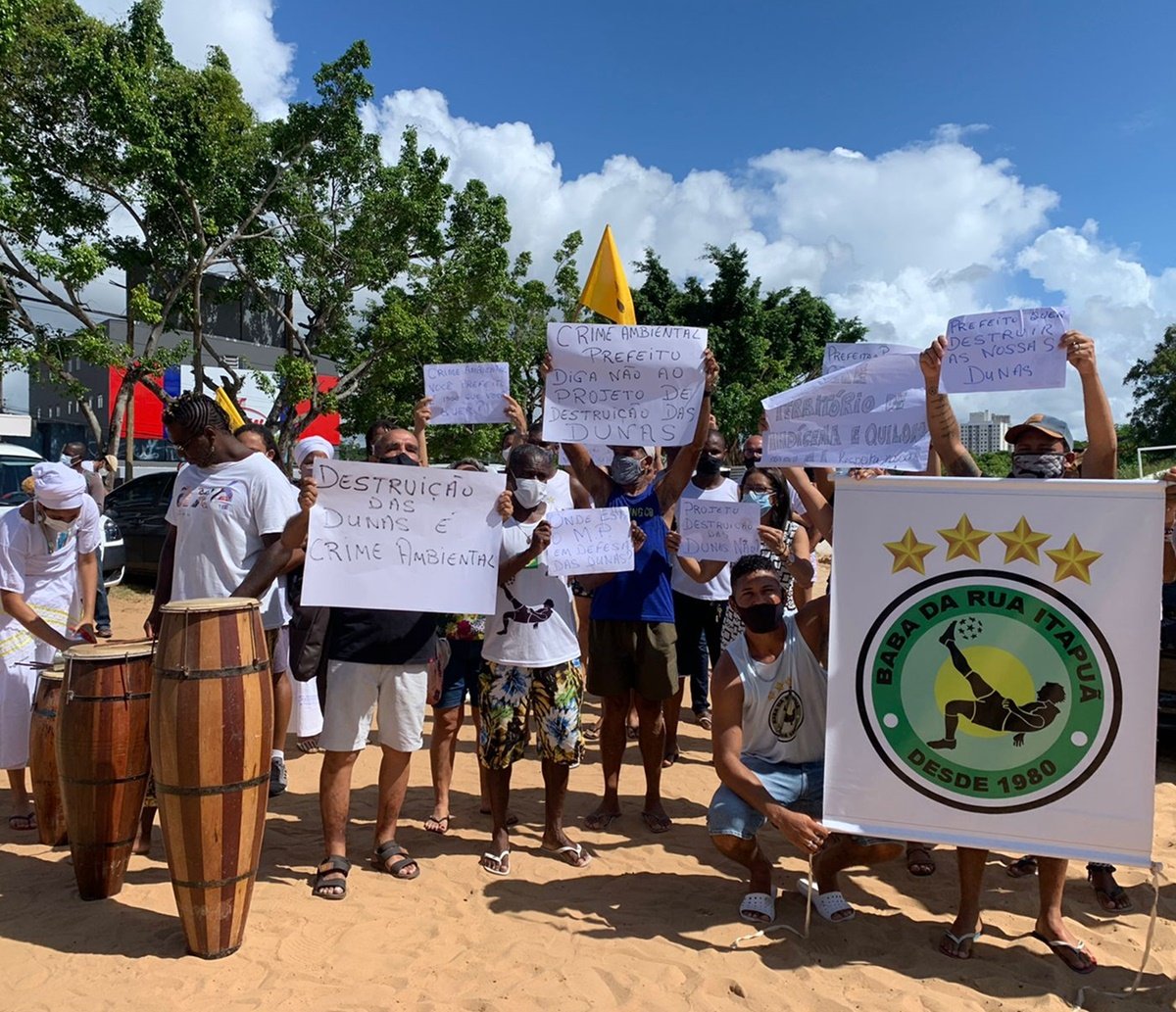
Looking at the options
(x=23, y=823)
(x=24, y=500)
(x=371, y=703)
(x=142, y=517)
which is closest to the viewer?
(x=371, y=703)

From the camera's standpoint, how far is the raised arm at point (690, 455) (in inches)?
175

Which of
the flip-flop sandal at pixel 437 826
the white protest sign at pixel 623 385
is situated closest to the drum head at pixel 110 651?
the flip-flop sandal at pixel 437 826

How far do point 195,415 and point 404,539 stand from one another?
113cm

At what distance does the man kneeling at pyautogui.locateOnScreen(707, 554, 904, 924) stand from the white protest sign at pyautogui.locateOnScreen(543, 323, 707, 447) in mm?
1051

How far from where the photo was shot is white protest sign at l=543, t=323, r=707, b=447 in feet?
14.5

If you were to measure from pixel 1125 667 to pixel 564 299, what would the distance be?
26.4 m

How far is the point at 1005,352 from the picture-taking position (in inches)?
144

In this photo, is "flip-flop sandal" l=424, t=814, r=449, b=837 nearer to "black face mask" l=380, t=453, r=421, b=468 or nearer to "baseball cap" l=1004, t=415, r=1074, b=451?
"black face mask" l=380, t=453, r=421, b=468

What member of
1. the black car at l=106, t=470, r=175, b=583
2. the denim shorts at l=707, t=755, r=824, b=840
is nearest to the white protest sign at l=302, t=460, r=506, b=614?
the denim shorts at l=707, t=755, r=824, b=840

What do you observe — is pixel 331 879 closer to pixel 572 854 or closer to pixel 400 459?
pixel 572 854

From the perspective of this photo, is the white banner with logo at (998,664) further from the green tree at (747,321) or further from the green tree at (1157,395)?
the green tree at (1157,395)

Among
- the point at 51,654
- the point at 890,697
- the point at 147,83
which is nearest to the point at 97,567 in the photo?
the point at 51,654

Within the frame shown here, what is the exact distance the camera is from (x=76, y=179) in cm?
1298

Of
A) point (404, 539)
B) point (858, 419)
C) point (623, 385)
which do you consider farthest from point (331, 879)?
point (858, 419)
